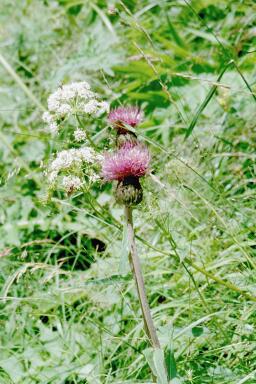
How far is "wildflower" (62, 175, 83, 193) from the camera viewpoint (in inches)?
49.0

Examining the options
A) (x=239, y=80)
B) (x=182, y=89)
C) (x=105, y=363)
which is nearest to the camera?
(x=105, y=363)

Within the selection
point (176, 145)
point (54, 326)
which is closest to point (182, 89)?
point (176, 145)

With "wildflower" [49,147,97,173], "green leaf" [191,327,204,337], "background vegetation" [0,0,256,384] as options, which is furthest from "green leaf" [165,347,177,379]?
"wildflower" [49,147,97,173]

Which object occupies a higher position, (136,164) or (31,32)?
(136,164)

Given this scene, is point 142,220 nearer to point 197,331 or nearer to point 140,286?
point 197,331

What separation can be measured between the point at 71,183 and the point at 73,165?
0.04 m

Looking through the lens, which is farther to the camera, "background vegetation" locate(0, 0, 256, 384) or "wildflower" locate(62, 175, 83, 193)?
"background vegetation" locate(0, 0, 256, 384)

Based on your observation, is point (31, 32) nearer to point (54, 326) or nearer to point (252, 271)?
point (54, 326)

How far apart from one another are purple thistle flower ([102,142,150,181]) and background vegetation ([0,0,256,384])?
4.0 inches

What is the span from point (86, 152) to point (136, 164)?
136 mm

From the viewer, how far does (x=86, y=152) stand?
4.17ft

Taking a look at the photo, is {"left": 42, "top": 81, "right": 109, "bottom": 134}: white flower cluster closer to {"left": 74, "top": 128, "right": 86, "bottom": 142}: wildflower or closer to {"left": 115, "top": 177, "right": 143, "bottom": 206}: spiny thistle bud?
{"left": 74, "top": 128, "right": 86, "bottom": 142}: wildflower

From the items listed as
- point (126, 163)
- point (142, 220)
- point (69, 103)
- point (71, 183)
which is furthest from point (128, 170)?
point (142, 220)

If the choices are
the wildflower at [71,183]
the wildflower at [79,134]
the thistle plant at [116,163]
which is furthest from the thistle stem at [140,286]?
the wildflower at [79,134]
